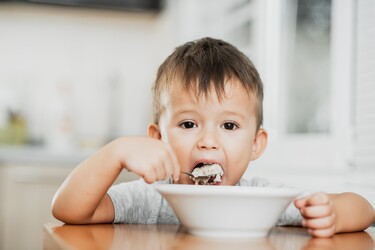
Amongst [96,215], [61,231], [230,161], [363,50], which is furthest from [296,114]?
[61,231]

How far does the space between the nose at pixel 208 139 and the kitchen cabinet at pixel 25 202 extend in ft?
6.51

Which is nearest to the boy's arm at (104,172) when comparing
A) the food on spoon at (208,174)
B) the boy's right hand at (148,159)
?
the boy's right hand at (148,159)

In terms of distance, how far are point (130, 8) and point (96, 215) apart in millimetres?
2625

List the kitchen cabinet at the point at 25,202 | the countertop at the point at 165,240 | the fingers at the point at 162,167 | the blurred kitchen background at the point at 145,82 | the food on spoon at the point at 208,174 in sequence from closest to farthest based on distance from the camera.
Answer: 1. the countertop at the point at 165,240
2. the fingers at the point at 162,167
3. the food on spoon at the point at 208,174
4. the blurred kitchen background at the point at 145,82
5. the kitchen cabinet at the point at 25,202

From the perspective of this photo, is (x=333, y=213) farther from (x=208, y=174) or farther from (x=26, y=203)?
(x=26, y=203)

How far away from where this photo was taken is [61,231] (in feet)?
3.11

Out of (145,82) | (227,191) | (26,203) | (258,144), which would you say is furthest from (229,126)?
(145,82)

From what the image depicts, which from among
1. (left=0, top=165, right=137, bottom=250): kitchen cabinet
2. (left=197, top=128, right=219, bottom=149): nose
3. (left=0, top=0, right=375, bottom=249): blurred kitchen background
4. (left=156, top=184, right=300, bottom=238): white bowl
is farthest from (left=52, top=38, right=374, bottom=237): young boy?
(left=0, top=165, right=137, bottom=250): kitchen cabinet

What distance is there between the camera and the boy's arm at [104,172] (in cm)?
94

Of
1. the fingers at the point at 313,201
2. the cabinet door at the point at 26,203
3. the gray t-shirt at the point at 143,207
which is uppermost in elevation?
the fingers at the point at 313,201

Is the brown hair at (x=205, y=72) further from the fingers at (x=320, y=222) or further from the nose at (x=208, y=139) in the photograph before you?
the fingers at (x=320, y=222)

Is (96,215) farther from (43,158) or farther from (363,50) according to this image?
(43,158)

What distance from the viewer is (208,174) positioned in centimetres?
117

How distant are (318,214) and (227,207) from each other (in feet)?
0.63
